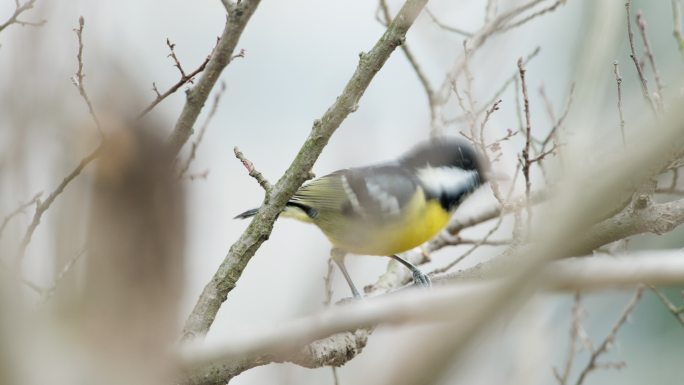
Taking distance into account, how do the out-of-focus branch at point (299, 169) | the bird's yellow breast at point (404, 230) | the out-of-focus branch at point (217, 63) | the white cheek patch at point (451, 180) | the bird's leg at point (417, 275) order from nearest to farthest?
1. the out-of-focus branch at point (299, 169)
2. the out-of-focus branch at point (217, 63)
3. the bird's leg at point (417, 275)
4. the bird's yellow breast at point (404, 230)
5. the white cheek patch at point (451, 180)

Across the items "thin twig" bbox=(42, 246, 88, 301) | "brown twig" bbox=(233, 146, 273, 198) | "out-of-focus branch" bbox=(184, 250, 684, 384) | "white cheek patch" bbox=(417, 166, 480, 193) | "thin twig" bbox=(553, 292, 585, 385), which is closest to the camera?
"thin twig" bbox=(42, 246, 88, 301)

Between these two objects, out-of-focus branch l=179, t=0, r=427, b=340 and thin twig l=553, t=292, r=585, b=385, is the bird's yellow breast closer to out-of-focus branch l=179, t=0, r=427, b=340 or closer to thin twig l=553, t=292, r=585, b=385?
thin twig l=553, t=292, r=585, b=385

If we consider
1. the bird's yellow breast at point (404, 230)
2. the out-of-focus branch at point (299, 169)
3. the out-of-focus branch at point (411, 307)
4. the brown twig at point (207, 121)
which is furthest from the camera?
the bird's yellow breast at point (404, 230)

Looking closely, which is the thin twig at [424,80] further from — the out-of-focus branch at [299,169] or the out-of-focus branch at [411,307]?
the out-of-focus branch at [411,307]

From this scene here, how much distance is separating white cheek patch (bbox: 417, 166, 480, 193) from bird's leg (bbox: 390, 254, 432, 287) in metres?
0.41

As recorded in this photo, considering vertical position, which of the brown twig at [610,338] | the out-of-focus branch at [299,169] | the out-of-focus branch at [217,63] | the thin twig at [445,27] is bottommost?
the brown twig at [610,338]

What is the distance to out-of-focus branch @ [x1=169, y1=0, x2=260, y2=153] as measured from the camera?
2.95 metres

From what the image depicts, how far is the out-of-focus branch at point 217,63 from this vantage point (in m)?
2.95

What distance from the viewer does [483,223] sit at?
4531 millimetres

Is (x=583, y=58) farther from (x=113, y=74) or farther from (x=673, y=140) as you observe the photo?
(x=113, y=74)

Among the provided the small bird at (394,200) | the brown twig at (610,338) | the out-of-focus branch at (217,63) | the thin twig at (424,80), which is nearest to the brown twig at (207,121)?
the out-of-focus branch at (217,63)

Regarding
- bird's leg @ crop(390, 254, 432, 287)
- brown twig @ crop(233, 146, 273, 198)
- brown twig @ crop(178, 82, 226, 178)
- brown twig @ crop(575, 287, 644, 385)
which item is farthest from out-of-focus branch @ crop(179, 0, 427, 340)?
brown twig @ crop(575, 287, 644, 385)

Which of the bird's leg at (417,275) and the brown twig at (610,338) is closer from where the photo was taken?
the brown twig at (610,338)

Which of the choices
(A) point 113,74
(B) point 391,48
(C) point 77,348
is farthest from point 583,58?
(C) point 77,348
